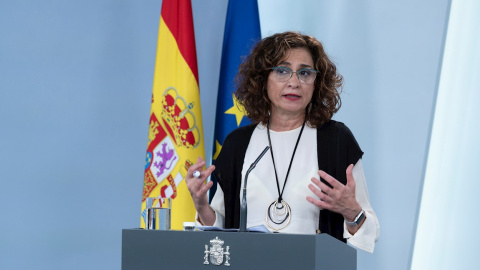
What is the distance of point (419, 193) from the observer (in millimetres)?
3641

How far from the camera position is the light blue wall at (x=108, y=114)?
12.0ft

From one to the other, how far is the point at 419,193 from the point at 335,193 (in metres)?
1.83

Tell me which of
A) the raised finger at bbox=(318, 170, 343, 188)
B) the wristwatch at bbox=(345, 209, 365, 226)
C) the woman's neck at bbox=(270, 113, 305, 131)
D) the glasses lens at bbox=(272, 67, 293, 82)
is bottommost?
the wristwatch at bbox=(345, 209, 365, 226)

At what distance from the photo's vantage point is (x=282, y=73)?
2.44m

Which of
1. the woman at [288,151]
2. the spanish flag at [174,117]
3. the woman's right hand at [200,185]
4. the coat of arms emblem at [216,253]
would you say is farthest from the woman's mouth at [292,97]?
the spanish flag at [174,117]

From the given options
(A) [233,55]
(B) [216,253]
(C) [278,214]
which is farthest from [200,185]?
(A) [233,55]

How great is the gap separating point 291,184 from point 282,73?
0.41m

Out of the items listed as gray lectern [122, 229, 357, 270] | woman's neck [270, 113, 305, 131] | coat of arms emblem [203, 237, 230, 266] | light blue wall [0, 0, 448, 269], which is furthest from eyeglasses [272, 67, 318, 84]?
light blue wall [0, 0, 448, 269]

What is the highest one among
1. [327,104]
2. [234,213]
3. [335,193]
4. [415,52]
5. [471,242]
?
[415,52]

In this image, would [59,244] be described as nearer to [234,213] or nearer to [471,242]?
[234,213]

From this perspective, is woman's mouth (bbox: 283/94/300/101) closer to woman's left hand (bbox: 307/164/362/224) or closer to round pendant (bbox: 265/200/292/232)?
round pendant (bbox: 265/200/292/232)

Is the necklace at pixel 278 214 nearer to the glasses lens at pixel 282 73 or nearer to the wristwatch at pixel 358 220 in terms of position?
the wristwatch at pixel 358 220

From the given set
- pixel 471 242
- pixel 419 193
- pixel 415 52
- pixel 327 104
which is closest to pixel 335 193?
pixel 327 104

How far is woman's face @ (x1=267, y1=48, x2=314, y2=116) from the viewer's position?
238cm
